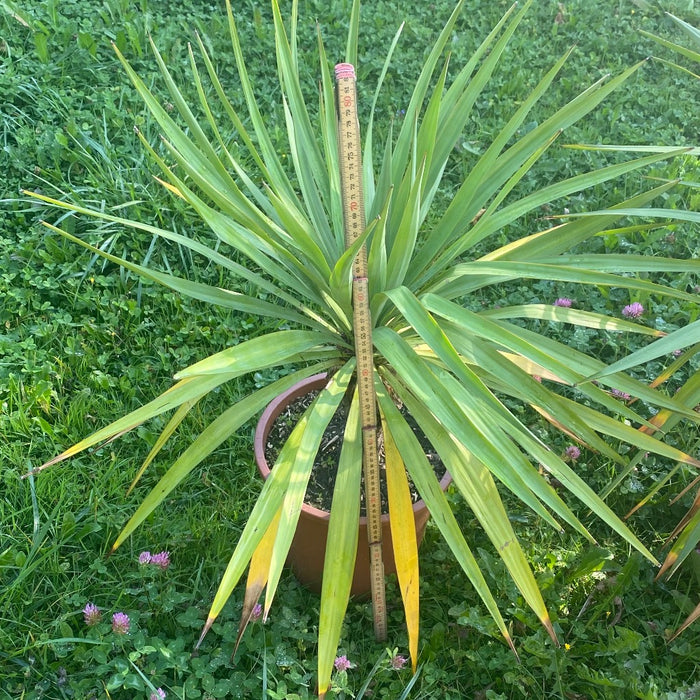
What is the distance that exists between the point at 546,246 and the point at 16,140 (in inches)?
89.5

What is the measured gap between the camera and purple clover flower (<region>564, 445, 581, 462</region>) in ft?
6.84

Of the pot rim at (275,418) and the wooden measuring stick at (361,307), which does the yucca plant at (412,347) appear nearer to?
the wooden measuring stick at (361,307)

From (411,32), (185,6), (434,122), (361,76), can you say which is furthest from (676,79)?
(434,122)

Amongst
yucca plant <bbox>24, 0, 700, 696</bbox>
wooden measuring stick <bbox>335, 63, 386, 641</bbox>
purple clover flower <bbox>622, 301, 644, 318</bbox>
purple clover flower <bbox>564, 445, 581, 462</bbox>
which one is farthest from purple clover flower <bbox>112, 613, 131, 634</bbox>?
purple clover flower <bbox>622, 301, 644, 318</bbox>

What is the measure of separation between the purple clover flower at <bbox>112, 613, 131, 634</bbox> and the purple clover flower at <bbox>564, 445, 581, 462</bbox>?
126cm

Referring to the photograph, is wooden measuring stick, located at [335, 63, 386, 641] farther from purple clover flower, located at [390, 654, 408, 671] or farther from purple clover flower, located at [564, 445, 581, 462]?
purple clover flower, located at [564, 445, 581, 462]

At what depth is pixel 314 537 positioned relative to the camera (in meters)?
1.73

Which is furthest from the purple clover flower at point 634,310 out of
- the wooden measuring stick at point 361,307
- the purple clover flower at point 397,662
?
the purple clover flower at point 397,662

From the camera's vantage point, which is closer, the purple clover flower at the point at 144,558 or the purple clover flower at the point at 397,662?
the purple clover flower at the point at 397,662

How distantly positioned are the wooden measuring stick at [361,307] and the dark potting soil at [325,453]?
0.63 ft

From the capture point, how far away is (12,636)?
1704 mm

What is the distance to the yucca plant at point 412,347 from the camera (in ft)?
4.27

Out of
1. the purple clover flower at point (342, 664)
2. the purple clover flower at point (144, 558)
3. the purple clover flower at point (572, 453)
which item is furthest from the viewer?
the purple clover flower at point (572, 453)

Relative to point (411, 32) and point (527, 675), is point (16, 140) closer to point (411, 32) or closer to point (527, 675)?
point (411, 32)
